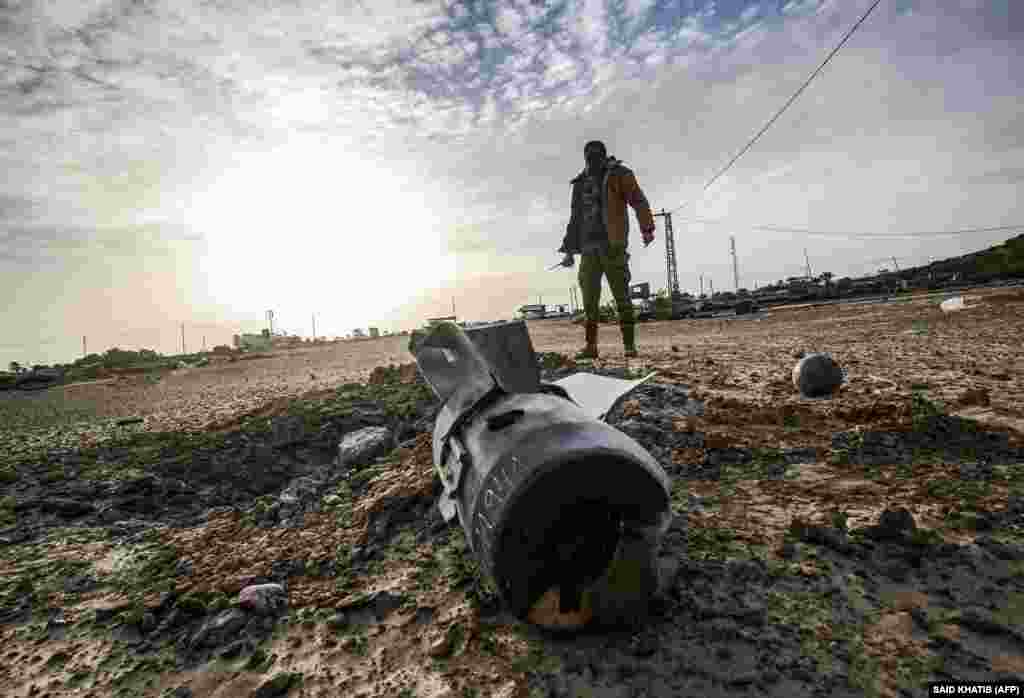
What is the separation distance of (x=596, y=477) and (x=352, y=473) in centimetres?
254

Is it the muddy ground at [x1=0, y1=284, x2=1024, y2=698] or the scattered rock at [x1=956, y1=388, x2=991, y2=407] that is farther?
the scattered rock at [x1=956, y1=388, x2=991, y2=407]

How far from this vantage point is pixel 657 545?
4.52 feet

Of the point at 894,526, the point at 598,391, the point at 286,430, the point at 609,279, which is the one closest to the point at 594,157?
the point at 609,279

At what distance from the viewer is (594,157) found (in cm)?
588

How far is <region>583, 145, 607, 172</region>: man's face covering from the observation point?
5867 millimetres

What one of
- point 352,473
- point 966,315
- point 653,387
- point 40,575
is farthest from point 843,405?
point 966,315

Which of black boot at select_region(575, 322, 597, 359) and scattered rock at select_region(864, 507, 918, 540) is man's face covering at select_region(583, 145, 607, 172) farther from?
scattered rock at select_region(864, 507, 918, 540)

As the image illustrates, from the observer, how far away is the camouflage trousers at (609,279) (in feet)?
19.5

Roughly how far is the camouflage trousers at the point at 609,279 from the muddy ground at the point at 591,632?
2.10 m

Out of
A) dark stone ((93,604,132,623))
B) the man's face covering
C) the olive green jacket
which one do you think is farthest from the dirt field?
dark stone ((93,604,132,623))

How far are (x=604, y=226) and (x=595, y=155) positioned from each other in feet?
2.78

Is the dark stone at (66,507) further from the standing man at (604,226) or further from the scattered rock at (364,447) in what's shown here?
the standing man at (604,226)

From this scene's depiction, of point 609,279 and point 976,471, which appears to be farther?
point 609,279

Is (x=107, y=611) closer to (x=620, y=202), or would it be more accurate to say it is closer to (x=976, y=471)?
(x=976, y=471)
